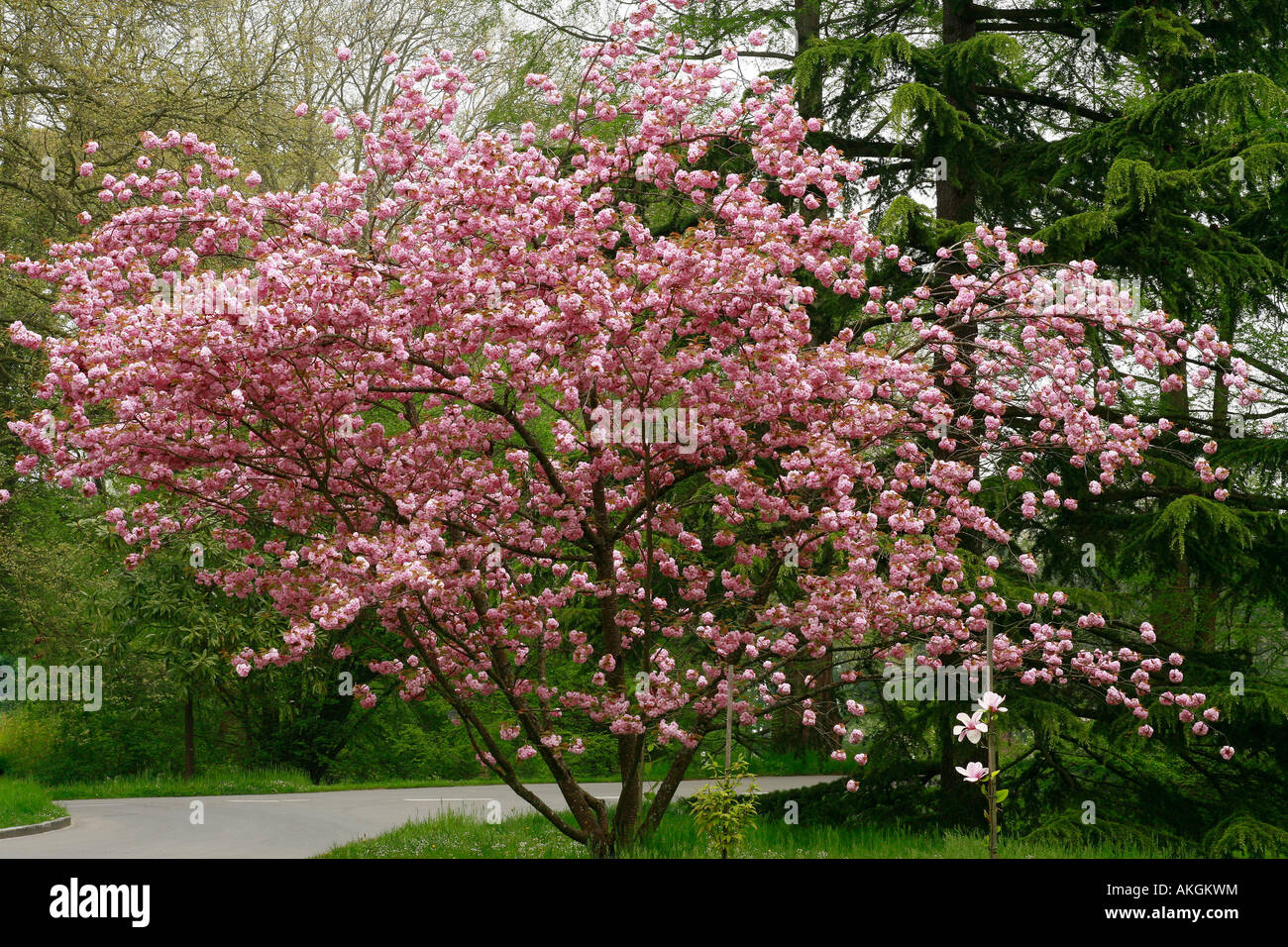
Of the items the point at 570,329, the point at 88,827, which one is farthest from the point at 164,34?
the point at 570,329

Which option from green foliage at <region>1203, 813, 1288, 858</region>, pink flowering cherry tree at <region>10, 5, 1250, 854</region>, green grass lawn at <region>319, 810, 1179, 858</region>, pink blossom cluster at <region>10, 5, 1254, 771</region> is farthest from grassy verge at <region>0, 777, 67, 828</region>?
green foliage at <region>1203, 813, 1288, 858</region>

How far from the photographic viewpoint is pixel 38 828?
13.0 metres

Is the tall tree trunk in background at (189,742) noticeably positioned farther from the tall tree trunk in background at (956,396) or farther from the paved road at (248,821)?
the tall tree trunk in background at (956,396)

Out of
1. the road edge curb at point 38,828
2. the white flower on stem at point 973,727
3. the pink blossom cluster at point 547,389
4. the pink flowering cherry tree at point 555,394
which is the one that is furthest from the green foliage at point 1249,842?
the road edge curb at point 38,828

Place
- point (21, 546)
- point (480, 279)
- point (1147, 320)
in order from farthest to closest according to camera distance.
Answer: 1. point (21, 546)
2. point (1147, 320)
3. point (480, 279)

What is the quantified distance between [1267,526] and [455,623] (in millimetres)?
6472

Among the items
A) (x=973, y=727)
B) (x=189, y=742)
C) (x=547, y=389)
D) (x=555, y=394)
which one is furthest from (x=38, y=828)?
(x=973, y=727)

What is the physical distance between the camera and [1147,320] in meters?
8.20

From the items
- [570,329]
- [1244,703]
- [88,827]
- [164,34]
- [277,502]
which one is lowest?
[88,827]

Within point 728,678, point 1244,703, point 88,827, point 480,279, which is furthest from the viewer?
point 88,827

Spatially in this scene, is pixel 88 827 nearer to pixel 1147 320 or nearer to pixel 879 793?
pixel 879 793

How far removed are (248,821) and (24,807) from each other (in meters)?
2.72

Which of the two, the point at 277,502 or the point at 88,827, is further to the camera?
the point at 88,827

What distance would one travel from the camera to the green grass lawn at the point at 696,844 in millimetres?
8578
